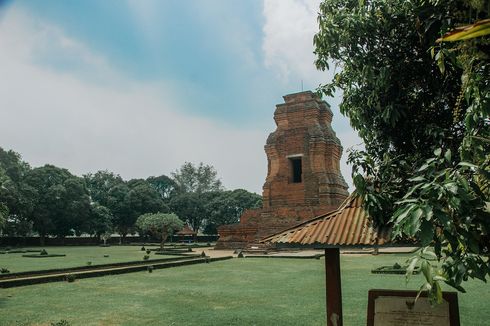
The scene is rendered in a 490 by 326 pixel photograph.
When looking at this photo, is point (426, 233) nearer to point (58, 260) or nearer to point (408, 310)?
point (408, 310)

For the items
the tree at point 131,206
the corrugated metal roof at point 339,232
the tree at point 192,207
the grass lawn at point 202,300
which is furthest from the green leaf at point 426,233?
the tree at point 192,207

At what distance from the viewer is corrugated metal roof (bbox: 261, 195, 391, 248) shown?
3.88 metres

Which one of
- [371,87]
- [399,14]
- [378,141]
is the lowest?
[378,141]

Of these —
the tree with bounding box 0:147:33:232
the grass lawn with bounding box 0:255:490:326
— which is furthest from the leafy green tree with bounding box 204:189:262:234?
the grass lawn with bounding box 0:255:490:326

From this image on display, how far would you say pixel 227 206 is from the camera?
5322 cm

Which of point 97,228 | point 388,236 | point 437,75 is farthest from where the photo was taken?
point 97,228

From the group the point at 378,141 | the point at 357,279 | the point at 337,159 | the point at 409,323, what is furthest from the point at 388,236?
the point at 337,159

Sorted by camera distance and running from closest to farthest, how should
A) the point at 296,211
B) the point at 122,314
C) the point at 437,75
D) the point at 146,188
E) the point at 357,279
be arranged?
the point at 437,75, the point at 122,314, the point at 357,279, the point at 296,211, the point at 146,188

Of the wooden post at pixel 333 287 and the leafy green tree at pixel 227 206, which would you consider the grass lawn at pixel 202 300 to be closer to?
the wooden post at pixel 333 287

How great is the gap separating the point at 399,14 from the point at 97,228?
44.3 meters

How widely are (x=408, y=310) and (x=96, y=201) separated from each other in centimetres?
5549

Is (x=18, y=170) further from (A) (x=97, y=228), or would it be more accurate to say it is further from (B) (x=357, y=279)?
(B) (x=357, y=279)

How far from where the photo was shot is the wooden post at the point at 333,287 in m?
4.69

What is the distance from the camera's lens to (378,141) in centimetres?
485
